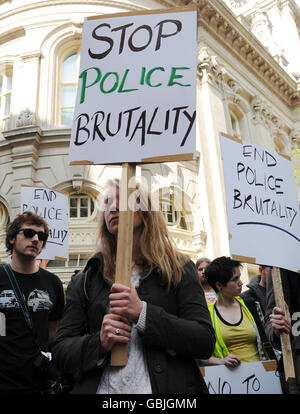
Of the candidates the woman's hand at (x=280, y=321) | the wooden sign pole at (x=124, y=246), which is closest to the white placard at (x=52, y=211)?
the woman's hand at (x=280, y=321)

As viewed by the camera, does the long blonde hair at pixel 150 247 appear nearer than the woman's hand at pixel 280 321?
Yes

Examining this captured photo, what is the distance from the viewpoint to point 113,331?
1.53 m

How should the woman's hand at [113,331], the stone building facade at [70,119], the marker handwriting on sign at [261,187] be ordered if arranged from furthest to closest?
1. the stone building facade at [70,119]
2. the marker handwriting on sign at [261,187]
3. the woman's hand at [113,331]

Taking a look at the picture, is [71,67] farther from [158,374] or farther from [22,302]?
[158,374]

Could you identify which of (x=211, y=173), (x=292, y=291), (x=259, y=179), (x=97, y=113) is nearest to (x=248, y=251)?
(x=292, y=291)

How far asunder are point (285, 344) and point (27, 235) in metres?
2.09

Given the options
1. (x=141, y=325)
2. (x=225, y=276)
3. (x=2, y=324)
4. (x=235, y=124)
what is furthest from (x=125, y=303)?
(x=235, y=124)

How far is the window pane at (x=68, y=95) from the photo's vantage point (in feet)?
46.2

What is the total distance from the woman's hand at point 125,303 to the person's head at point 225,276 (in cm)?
A: 196

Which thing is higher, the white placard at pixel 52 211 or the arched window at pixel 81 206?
the arched window at pixel 81 206

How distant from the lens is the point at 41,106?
1348 centimetres

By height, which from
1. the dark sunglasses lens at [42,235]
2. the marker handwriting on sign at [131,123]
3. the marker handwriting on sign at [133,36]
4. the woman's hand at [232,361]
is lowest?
the woman's hand at [232,361]

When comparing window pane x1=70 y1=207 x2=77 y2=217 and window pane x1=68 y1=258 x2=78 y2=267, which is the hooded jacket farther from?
window pane x1=70 y1=207 x2=77 y2=217

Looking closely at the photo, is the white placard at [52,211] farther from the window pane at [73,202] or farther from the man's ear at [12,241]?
the window pane at [73,202]
